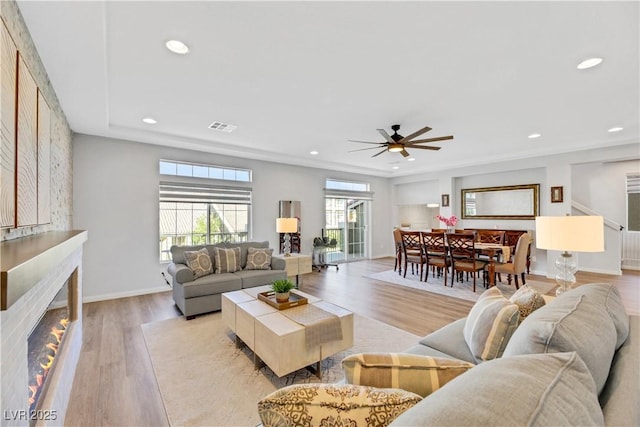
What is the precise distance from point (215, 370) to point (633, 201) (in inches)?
368

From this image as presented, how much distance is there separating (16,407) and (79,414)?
1.02 meters

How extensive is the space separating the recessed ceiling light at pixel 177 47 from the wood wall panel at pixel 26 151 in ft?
2.93

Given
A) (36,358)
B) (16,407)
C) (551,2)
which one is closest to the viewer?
(16,407)

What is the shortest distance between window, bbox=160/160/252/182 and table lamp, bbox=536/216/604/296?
16.4 feet

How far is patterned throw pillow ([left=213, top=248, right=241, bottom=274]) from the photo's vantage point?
3.97m

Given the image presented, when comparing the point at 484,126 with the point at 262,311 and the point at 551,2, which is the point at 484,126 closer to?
the point at 551,2

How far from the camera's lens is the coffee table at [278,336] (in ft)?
6.56

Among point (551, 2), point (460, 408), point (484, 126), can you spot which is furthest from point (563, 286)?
point (484, 126)

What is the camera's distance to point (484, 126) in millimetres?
4203

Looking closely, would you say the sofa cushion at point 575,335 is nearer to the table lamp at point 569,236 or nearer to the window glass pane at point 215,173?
the table lamp at point 569,236

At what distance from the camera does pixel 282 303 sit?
2.51m

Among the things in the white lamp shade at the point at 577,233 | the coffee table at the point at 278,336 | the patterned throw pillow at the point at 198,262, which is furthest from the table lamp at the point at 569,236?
the patterned throw pillow at the point at 198,262

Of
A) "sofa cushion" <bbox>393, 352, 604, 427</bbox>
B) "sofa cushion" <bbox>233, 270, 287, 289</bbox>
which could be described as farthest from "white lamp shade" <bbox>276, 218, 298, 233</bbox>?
"sofa cushion" <bbox>393, 352, 604, 427</bbox>

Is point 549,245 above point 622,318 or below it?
above
